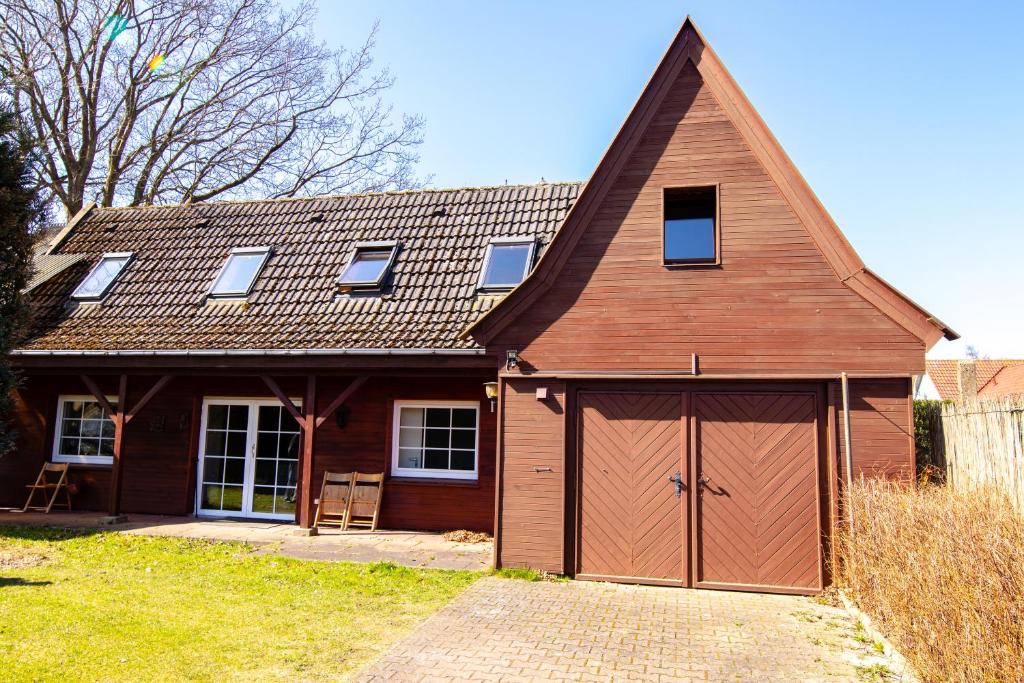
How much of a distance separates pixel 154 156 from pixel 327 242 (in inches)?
483

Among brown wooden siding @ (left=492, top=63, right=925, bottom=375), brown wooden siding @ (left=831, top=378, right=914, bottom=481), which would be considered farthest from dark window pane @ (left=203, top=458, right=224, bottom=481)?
brown wooden siding @ (left=831, top=378, right=914, bottom=481)

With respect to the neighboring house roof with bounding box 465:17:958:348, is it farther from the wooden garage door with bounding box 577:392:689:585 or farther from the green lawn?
the green lawn

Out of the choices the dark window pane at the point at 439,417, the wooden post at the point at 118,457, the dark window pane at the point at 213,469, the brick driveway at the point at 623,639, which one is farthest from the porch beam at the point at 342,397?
the brick driveway at the point at 623,639

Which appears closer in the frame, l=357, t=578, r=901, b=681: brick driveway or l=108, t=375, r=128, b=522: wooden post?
l=357, t=578, r=901, b=681: brick driveway

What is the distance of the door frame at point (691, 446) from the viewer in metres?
8.27

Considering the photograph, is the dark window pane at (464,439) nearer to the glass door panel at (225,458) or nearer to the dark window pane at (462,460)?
the dark window pane at (462,460)

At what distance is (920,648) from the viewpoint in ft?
17.7

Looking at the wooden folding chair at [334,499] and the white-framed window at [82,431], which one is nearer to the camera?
Result: the wooden folding chair at [334,499]

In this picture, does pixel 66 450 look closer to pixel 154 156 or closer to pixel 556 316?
pixel 556 316

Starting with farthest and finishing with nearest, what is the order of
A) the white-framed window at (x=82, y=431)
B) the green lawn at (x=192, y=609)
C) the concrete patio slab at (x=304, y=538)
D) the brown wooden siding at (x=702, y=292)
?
the white-framed window at (x=82, y=431) → the concrete patio slab at (x=304, y=538) → the brown wooden siding at (x=702, y=292) → the green lawn at (x=192, y=609)

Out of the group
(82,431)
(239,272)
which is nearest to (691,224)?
(239,272)

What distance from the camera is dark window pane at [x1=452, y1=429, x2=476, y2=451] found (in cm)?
1176

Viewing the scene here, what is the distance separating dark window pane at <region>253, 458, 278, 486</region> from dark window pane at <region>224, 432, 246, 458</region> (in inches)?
14.3

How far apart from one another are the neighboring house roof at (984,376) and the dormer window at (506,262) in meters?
20.9
